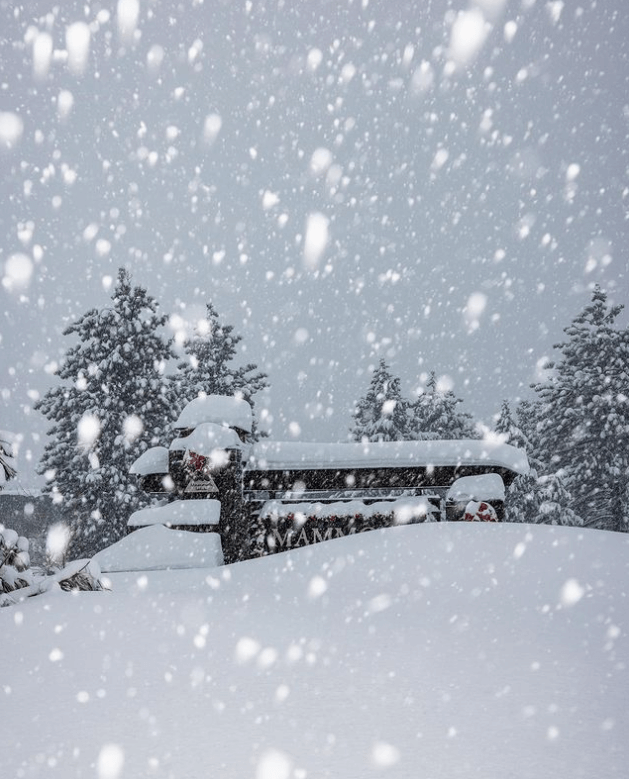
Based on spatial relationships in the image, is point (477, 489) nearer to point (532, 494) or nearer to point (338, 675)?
point (338, 675)

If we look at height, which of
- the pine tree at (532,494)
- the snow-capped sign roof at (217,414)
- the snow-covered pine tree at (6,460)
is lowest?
the pine tree at (532,494)

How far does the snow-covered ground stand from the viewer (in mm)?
2830

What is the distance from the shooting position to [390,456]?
1166 cm

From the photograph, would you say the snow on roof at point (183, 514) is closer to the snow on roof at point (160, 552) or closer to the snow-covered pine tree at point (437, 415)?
the snow on roof at point (160, 552)

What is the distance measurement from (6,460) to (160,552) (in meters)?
2.94

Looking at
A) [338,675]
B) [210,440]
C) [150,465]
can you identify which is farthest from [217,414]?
[338,675]

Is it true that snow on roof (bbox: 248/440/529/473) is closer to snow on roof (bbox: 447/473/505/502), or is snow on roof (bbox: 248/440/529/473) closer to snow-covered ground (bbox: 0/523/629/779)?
snow on roof (bbox: 447/473/505/502)

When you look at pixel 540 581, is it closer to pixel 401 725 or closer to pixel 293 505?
pixel 401 725

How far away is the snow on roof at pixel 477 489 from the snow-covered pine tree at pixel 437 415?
23.5 meters

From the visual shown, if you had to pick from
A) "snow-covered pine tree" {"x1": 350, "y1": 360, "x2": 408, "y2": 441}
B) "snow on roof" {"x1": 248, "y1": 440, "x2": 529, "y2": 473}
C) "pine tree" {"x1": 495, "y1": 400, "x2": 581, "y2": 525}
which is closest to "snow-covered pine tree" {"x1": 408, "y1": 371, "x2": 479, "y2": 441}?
"snow-covered pine tree" {"x1": 350, "y1": 360, "x2": 408, "y2": 441}

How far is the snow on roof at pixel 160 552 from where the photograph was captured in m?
9.94

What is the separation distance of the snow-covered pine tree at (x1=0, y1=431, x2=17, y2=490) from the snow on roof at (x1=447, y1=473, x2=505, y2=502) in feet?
24.1

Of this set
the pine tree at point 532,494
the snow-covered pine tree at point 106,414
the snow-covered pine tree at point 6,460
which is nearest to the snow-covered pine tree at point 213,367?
the snow-covered pine tree at point 106,414

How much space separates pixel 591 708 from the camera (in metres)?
3.32
